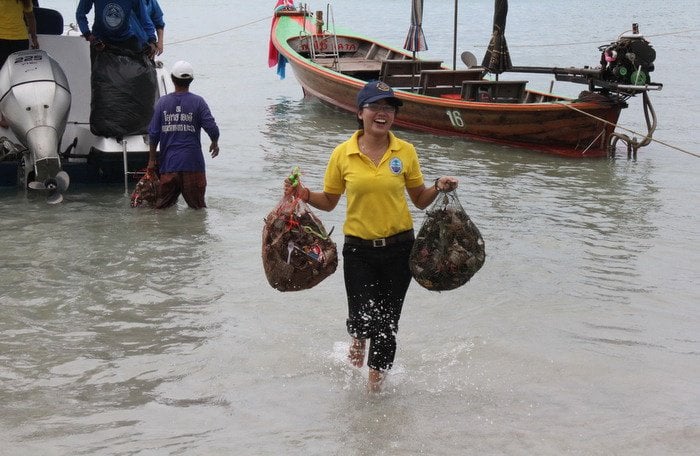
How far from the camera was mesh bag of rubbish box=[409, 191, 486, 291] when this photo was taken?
18.3 ft

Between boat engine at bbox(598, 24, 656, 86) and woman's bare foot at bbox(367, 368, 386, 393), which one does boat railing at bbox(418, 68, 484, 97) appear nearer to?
boat engine at bbox(598, 24, 656, 86)

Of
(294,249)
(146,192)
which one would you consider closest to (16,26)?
(146,192)

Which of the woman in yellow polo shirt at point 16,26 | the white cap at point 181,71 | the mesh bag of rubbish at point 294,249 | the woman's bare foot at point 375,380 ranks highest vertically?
the woman in yellow polo shirt at point 16,26

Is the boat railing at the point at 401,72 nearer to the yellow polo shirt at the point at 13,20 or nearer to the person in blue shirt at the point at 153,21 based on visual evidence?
the person in blue shirt at the point at 153,21

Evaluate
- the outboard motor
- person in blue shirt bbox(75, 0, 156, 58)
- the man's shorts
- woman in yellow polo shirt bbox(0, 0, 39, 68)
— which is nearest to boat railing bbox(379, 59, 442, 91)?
person in blue shirt bbox(75, 0, 156, 58)

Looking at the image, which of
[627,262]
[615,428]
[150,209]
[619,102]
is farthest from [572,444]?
[619,102]

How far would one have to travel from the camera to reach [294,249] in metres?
5.79

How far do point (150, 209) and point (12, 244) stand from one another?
5.40ft

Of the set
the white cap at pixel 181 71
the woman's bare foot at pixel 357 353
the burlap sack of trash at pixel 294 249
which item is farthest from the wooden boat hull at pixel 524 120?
the burlap sack of trash at pixel 294 249

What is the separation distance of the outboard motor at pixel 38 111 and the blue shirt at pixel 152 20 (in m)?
1.00

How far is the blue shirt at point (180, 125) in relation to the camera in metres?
9.80

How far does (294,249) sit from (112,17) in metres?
6.08

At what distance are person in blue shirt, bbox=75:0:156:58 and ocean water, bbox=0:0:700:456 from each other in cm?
181

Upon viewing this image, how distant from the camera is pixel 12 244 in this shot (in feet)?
31.3
